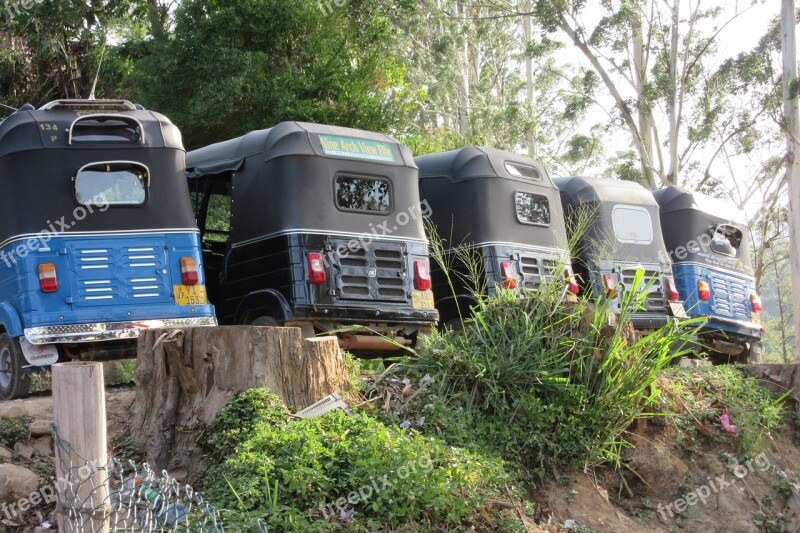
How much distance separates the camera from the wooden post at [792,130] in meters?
21.7

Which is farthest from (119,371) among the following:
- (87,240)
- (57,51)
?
(57,51)

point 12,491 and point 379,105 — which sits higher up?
point 379,105

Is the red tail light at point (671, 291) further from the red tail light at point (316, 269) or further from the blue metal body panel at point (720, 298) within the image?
the red tail light at point (316, 269)

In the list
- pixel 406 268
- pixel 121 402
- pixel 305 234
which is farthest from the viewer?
Answer: pixel 406 268

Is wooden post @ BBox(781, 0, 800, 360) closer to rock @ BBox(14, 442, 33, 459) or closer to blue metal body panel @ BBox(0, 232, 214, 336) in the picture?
blue metal body panel @ BBox(0, 232, 214, 336)

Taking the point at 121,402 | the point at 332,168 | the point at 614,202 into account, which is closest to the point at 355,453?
the point at 121,402

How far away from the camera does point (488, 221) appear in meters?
11.6

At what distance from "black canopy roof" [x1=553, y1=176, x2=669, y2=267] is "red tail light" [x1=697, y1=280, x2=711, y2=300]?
867 millimetres

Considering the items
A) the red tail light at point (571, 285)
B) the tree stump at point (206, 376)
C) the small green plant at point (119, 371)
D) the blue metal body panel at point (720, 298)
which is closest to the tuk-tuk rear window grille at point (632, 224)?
the blue metal body panel at point (720, 298)

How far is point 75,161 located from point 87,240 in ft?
2.51

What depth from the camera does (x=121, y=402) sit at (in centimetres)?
760

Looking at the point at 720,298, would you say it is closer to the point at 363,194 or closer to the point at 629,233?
the point at 629,233

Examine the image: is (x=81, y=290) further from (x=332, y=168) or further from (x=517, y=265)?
(x=517, y=265)

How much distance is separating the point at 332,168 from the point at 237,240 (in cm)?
125
